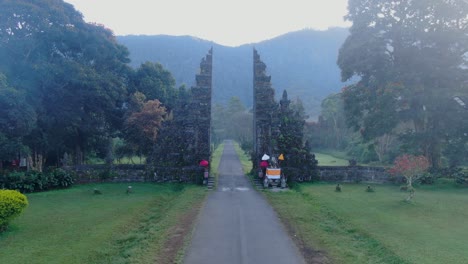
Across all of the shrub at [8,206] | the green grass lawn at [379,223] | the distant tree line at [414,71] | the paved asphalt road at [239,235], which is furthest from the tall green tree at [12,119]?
the distant tree line at [414,71]

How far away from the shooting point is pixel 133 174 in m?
24.6

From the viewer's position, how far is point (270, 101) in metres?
27.3

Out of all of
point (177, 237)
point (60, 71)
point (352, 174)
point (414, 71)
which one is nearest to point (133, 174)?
point (60, 71)

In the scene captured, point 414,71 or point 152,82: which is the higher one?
point 152,82

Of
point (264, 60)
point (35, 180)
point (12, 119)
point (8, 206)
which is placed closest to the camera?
point (8, 206)

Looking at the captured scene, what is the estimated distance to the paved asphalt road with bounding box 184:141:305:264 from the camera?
34.9 feet

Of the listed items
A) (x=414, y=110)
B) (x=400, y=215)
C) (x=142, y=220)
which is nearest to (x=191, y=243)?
(x=142, y=220)

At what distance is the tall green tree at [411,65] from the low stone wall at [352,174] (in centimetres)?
419

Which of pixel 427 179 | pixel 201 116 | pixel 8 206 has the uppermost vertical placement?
pixel 201 116

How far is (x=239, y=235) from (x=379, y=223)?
5314 millimetres

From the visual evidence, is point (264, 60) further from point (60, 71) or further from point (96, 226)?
point (96, 226)

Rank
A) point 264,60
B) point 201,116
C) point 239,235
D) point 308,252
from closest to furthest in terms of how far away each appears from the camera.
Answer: point 308,252, point 239,235, point 201,116, point 264,60

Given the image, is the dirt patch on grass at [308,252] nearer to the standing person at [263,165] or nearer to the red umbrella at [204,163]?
the standing person at [263,165]

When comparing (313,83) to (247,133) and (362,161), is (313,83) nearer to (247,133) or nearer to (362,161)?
(247,133)
